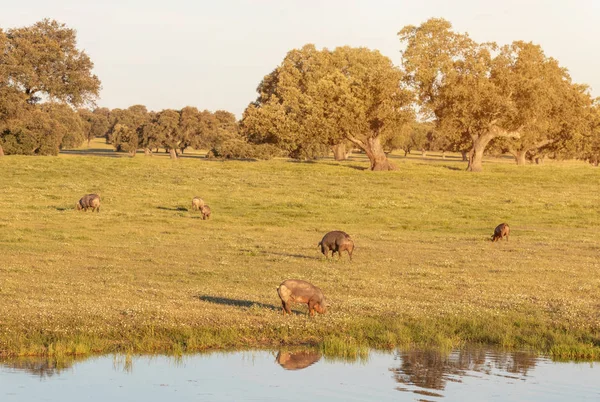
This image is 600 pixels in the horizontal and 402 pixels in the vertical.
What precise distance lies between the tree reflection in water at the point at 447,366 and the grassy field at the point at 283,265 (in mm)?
735

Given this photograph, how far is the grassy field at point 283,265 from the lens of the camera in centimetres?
1764

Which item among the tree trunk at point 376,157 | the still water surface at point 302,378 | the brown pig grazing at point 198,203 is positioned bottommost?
the still water surface at point 302,378

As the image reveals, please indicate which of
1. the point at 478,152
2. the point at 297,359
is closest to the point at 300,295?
the point at 297,359

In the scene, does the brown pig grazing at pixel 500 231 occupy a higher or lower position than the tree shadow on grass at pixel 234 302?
higher

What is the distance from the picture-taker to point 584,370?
16.0m

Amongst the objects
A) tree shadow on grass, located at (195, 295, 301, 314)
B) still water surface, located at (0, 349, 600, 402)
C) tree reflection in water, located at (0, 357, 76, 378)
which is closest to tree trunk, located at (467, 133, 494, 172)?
tree shadow on grass, located at (195, 295, 301, 314)

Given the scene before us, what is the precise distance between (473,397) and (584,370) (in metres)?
3.40

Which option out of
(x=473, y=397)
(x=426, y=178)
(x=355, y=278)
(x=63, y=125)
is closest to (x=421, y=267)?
(x=355, y=278)

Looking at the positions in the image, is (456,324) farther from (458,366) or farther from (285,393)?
(285,393)

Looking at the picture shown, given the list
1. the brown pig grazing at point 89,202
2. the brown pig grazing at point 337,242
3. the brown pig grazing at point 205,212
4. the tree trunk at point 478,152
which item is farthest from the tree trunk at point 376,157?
the brown pig grazing at point 337,242

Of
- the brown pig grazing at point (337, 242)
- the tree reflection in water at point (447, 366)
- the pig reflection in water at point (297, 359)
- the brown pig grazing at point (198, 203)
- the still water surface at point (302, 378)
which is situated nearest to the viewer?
the still water surface at point (302, 378)

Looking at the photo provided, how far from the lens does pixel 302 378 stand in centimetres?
1489

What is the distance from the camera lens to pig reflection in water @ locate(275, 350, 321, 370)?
51.6ft

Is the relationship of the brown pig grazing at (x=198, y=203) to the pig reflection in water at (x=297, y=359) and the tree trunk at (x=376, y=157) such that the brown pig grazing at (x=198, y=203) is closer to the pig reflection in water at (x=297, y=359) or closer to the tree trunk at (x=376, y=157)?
the pig reflection in water at (x=297, y=359)
